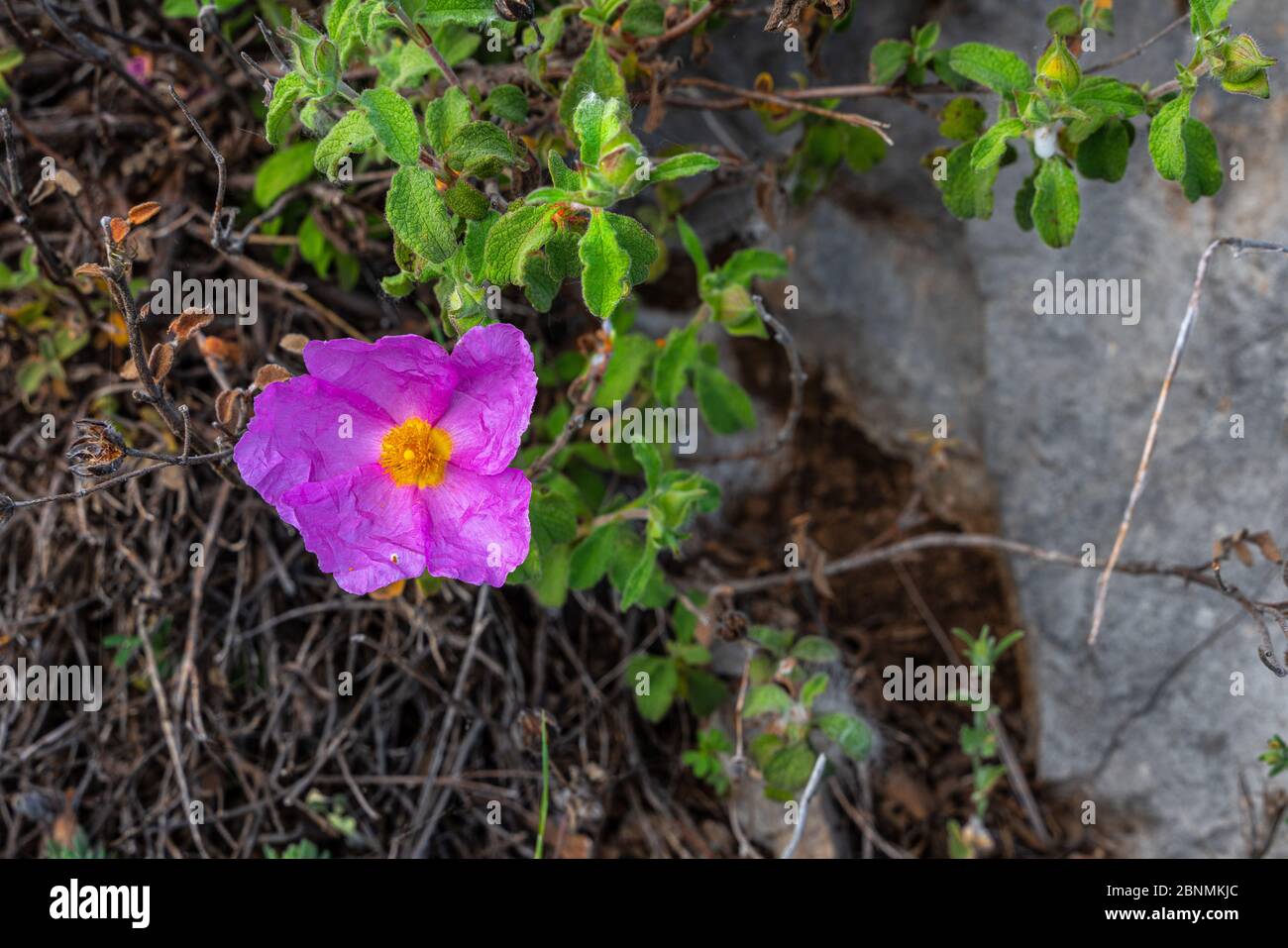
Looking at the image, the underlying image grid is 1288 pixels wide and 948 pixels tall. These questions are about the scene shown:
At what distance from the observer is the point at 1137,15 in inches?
98.1

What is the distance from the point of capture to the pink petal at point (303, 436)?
5.61ft

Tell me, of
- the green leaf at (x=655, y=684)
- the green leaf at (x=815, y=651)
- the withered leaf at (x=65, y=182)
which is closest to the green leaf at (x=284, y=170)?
the withered leaf at (x=65, y=182)

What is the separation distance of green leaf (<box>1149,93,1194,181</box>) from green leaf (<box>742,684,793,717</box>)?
3.72 ft

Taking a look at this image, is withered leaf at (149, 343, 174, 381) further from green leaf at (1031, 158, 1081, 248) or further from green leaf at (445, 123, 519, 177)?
green leaf at (1031, 158, 1081, 248)

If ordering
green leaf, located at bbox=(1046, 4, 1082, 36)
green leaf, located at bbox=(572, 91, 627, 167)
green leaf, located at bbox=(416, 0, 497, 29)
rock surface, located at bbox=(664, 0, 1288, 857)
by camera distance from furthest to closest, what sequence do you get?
rock surface, located at bbox=(664, 0, 1288, 857) < green leaf, located at bbox=(1046, 4, 1082, 36) < green leaf, located at bbox=(416, 0, 497, 29) < green leaf, located at bbox=(572, 91, 627, 167)

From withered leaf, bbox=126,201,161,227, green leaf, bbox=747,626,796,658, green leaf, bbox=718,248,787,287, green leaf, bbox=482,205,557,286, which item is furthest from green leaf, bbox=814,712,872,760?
withered leaf, bbox=126,201,161,227

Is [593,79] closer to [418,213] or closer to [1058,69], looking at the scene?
[418,213]

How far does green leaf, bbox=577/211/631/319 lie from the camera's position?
5.06 feet

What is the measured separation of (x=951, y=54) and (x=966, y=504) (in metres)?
1.22

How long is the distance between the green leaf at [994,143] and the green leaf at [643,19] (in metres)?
0.61

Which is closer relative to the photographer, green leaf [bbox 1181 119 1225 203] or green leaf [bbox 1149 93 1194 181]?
green leaf [bbox 1149 93 1194 181]

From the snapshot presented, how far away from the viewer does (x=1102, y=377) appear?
260cm
